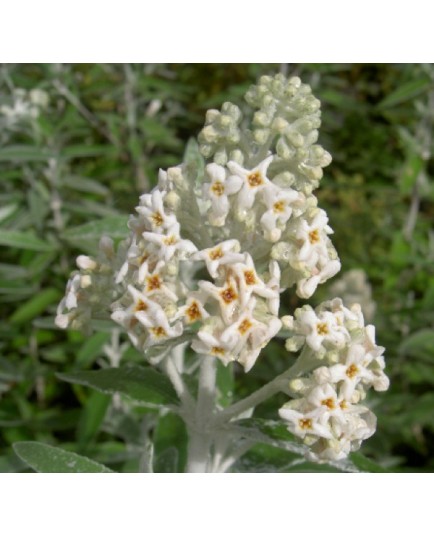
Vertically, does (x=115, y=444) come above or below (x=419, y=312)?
below

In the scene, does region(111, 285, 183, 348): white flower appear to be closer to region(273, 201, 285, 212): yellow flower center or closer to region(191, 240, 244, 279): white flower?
region(191, 240, 244, 279): white flower

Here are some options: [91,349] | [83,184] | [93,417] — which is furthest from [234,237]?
[83,184]

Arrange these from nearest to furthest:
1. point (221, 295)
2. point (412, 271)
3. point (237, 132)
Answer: point (221, 295), point (237, 132), point (412, 271)

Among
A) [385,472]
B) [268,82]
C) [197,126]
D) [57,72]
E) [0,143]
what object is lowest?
[385,472]

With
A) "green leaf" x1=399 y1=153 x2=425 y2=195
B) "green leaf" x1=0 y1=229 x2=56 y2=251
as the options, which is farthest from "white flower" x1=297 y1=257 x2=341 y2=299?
"green leaf" x1=399 y1=153 x2=425 y2=195

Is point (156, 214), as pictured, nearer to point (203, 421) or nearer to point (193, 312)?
point (193, 312)

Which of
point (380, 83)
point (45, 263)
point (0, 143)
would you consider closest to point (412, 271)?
point (45, 263)

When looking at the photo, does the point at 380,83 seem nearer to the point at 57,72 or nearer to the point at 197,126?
the point at 197,126
